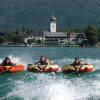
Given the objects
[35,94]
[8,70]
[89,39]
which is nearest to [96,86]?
[35,94]

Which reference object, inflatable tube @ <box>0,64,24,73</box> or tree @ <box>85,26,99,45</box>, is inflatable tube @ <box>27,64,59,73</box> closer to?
inflatable tube @ <box>0,64,24,73</box>

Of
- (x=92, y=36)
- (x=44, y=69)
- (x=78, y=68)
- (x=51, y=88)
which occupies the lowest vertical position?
Answer: (x=51, y=88)

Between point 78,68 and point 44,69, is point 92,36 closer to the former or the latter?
point 44,69

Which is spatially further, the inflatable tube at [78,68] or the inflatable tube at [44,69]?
the inflatable tube at [44,69]

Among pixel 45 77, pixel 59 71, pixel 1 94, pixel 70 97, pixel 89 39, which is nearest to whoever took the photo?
pixel 70 97

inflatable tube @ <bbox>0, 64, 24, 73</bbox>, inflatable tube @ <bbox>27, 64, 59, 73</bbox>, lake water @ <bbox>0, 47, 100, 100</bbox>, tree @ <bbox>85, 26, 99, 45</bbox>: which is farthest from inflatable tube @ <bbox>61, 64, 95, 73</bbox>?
tree @ <bbox>85, 26, 99, 45</bbox>

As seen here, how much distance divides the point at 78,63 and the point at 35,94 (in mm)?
9311

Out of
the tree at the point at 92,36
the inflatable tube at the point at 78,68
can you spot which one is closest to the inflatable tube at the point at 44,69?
the inflatable tube at the point at 78,68

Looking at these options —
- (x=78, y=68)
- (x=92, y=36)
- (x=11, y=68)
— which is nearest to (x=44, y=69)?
(x=11, y=68)

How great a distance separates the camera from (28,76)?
3106cm

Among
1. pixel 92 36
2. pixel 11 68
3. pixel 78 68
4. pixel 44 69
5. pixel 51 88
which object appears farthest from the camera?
pixel 92 36

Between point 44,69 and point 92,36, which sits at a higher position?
point 92,36

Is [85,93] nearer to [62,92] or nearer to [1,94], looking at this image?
[62,92]

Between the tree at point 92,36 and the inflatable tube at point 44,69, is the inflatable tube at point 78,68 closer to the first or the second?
the inflatable tube at point 44,69
